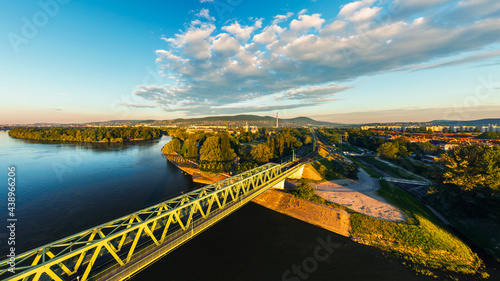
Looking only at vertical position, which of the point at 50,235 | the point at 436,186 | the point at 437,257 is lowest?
the point at 437,257

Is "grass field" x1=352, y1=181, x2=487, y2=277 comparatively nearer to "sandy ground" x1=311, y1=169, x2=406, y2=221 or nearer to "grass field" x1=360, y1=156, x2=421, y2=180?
"sandy ground" x1=311, y1=169, x2=406, y2=221

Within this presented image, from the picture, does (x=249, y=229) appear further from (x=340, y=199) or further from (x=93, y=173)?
(x=93, y=173)

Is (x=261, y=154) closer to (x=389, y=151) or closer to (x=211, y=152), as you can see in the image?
(x=211, y=152)

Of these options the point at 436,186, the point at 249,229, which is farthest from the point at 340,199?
the point at 249,229

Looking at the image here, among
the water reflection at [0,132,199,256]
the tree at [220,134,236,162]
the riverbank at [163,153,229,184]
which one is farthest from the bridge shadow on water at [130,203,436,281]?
the tree at [220,134,236,162]

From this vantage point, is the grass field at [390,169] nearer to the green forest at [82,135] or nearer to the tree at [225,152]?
the tree at [225,152]

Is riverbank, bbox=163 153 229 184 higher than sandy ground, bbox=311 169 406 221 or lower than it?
higher

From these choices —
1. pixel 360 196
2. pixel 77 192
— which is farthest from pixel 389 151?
pixel 77 192

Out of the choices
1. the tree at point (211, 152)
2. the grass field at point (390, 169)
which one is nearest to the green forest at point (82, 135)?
the tree at point (211, 152)
